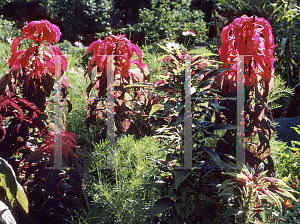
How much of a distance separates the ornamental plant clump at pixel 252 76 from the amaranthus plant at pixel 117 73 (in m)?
0.69

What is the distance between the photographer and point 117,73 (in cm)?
224

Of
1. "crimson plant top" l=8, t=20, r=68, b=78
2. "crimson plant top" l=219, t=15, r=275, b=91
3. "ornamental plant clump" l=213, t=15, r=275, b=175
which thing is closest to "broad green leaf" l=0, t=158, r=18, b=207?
"crimson plant top" l=8, t=20, r=68, b=78

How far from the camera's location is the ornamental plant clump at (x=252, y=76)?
1.68 meters

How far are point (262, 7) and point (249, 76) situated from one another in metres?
3.15

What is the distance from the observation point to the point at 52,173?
160 cm

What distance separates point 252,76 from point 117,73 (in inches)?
39.6

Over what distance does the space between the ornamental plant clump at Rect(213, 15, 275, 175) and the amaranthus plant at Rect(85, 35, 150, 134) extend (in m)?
0.69

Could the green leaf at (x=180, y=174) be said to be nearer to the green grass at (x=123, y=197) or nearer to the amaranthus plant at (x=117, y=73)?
the green grass at (x=123, y=197)

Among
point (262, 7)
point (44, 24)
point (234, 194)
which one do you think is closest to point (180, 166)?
point (234, 194)

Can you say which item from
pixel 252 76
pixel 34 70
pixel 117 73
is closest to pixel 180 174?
pixel 252 76

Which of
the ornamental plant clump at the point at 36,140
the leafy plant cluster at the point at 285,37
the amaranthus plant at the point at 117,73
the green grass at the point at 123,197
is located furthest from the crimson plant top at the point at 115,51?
the leafy plant cluster at the point at 285,37

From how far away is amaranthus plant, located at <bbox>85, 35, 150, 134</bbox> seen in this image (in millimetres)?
2115

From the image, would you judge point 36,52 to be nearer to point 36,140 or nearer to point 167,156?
point 36,140

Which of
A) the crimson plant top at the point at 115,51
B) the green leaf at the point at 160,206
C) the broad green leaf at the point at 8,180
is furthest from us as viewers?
the crimson plant top at the point at 115,51
